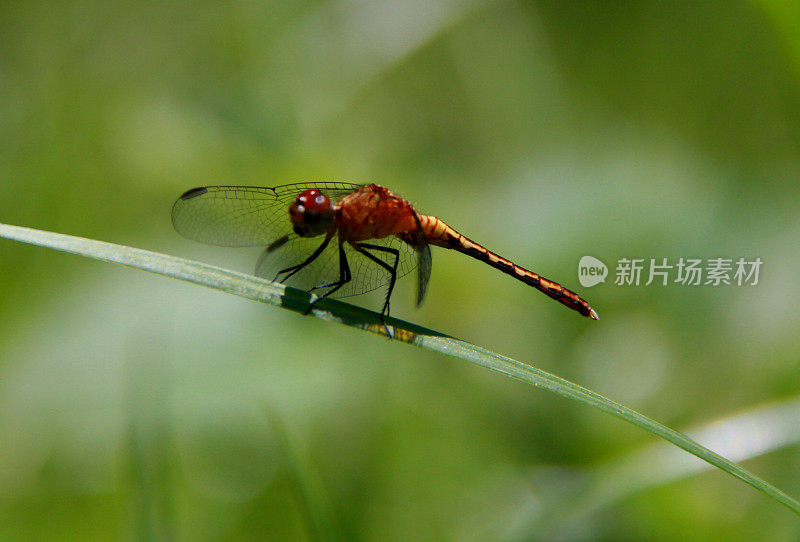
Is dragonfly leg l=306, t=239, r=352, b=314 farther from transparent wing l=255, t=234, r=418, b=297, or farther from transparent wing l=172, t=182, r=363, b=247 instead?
transparent wing l=172, t=182, r=363, b=247

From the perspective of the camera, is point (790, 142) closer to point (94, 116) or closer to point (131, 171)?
point (131, 171)

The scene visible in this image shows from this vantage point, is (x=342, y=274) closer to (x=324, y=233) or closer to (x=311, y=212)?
(x=324, y=233)

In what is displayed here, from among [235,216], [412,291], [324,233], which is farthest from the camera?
[412,291]

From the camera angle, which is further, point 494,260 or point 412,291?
point 412,291
